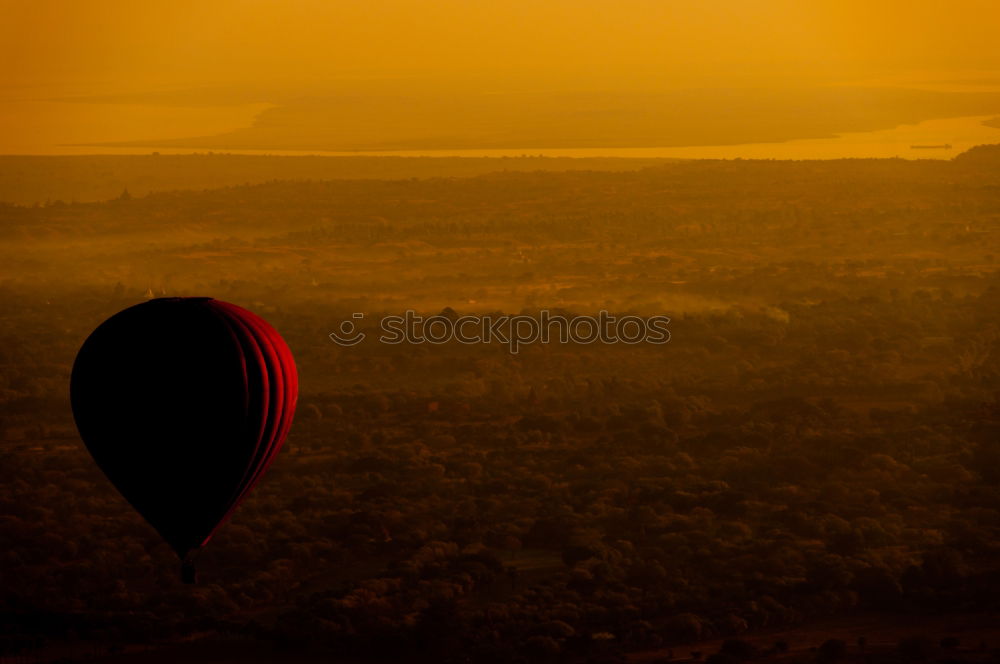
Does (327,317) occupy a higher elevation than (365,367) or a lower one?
higher

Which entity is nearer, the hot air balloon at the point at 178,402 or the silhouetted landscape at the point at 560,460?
the hot air balloon at the point at 178,402

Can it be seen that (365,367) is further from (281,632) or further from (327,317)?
(281,632)

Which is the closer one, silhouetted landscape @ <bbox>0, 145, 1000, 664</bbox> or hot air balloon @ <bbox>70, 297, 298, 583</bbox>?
hot air balloon @ <bbox>70, 297, 298, 583</bbox>

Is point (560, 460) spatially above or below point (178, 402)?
above

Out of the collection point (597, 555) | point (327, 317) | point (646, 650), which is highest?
point (327, 317)

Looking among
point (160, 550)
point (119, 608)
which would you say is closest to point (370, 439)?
point (160, 550)
